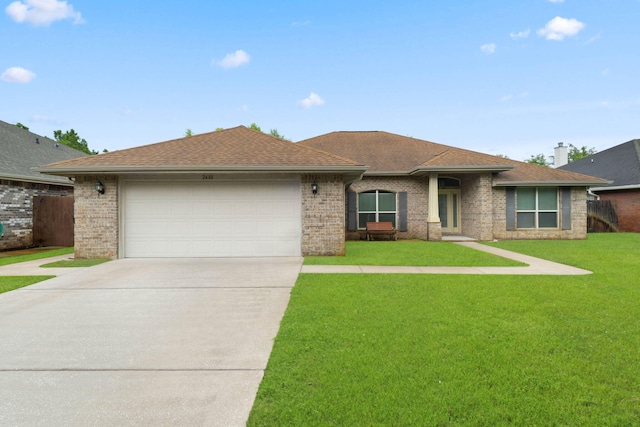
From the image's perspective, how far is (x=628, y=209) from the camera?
61.8 ft

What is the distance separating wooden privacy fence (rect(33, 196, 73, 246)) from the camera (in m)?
13.2

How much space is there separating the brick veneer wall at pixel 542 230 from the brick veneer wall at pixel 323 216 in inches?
348

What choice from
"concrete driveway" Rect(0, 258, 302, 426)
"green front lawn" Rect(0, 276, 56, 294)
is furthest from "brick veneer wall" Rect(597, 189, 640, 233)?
"green front lawn" Rect(0, 276, 56, 294)

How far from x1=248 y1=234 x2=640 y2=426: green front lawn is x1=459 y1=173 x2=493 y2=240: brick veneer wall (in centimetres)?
891

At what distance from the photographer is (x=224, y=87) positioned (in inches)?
1017

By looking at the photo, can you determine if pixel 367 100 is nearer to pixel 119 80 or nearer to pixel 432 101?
pixel 432 101

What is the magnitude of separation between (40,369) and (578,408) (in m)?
4.63

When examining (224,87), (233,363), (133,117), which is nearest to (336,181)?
(233,363)

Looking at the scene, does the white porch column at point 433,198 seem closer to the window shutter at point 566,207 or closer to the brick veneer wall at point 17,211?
the window shutter at point 566,207

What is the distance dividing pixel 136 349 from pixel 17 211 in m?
13.2

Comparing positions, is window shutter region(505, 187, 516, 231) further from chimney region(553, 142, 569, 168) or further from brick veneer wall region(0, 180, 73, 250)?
brick veneer wall region(0, 180, 73, 250)

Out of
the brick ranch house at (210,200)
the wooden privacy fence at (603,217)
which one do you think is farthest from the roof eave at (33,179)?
the wooden privacy fence at (603,217)

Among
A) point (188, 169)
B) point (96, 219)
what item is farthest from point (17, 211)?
point (188, 169)

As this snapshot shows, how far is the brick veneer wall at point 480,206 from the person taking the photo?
1440 centimetres
